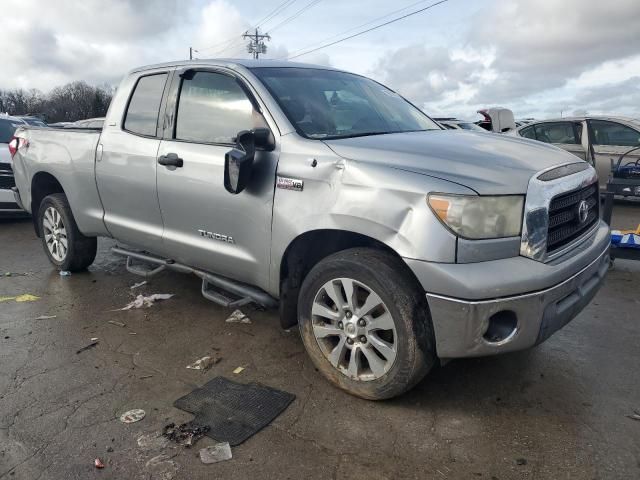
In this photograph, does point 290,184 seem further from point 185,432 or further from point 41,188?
point 41,188

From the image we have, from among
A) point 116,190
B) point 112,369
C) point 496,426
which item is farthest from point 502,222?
point 116,190

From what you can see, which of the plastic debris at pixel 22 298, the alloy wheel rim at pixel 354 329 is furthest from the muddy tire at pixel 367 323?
the plastic debris at pixel 22 298

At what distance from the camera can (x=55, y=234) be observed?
5621mm

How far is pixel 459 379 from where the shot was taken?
3.33 m

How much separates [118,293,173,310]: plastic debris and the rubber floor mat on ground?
165 cm

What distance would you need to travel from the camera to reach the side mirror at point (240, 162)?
319 centimetres

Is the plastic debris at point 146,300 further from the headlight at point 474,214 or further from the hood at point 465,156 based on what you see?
the headlight at point 474,214

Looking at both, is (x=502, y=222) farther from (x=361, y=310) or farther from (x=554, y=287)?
(x=361, y=310)

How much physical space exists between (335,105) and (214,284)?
1.56 metres

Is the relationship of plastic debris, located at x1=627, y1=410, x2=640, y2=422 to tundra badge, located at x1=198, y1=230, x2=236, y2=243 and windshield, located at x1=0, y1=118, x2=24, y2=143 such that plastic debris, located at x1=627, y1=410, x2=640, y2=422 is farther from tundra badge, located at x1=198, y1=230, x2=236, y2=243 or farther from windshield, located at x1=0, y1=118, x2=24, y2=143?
windshield, located at x1=0, y1=118, x2=24, y2=143

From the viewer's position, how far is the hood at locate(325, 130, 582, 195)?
2701mm

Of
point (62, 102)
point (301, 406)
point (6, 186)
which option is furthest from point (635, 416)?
point (62, 102)

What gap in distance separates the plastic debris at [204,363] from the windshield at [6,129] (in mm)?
7160

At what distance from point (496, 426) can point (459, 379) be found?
0.52 meters
